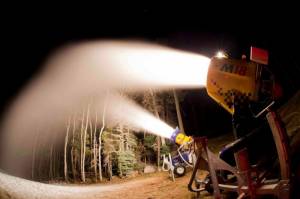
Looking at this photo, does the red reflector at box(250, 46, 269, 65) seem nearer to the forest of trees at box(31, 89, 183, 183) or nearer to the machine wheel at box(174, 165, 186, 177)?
the machine wheel at box(174, 165, 186, 177)

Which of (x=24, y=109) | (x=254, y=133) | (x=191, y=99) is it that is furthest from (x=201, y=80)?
(x=24, y=109)

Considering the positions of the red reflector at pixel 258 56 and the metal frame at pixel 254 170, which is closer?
the metal frame at pixel 254 170

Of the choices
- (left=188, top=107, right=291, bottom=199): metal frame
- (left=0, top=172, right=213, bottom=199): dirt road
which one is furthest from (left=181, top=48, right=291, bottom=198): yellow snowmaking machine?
(left=0, top=172, right=213, bottom=199): dirt road

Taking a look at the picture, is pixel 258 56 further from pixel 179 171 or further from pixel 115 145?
pixel 115 145

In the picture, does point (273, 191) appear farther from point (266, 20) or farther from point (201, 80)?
point (266, 20)

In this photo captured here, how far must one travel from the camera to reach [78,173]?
3008 cm

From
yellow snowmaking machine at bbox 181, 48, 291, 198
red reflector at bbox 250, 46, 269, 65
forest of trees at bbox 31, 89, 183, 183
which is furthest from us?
forest of trees at bbox 31, 89, 183, 183

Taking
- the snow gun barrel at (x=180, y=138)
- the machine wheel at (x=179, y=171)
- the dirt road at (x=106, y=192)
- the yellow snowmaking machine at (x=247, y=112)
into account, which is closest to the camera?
the yellow snowmaking machine at (x=247, y=112)

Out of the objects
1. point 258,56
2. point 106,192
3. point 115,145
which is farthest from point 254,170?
point 115,145

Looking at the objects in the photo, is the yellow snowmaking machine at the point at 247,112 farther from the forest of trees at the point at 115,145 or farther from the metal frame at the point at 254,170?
the forest of trees at the point at 115,145

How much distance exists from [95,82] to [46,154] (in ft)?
49.8

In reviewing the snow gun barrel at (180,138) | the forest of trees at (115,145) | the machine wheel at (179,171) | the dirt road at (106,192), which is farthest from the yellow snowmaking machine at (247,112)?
the forest of trees at (115,145)

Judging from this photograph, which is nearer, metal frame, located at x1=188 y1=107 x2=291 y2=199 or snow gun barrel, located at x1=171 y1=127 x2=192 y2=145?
metal frame, located at x1=188 y1=107 x2=291 y2=199

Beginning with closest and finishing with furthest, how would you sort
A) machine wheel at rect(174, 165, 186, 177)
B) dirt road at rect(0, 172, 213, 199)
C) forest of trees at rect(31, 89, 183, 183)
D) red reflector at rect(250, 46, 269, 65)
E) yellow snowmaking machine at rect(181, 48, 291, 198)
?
1. red reflector at rect(250, 46, 269, 65)
2. yellow snowmaking machine at rect(181, 48, 291, 198)
3. dirt road at rect(0, 172, 213, 199)
4. machine wheel at rect(174, 165, 186, 177)
5. forest of trees at rect(31, 89, 183, 183)
